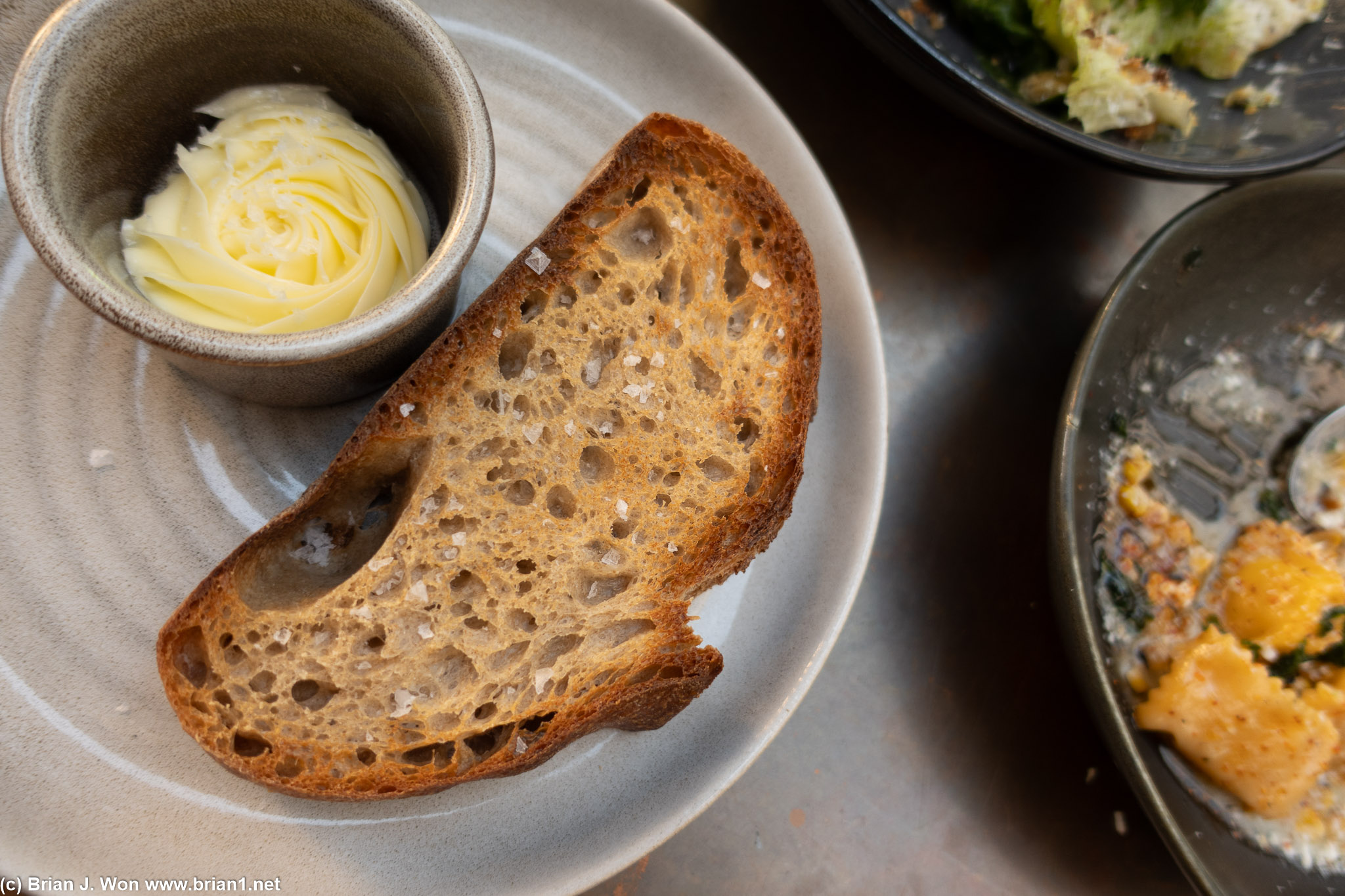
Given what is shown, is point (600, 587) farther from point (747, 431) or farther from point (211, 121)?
point (211, 121)

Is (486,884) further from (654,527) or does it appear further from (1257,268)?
(1257,268)

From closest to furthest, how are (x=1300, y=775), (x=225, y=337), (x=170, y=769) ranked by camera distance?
1. (x=225, y=337)
2. (x=170, y=769)
3. (x=1300, y=775)

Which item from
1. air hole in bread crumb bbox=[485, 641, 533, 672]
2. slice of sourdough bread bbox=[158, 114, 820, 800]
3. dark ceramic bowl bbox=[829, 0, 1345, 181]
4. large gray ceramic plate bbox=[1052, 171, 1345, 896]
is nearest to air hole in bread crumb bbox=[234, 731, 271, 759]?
slice of sourdough bread bbox=[158, 114, 820, 800]

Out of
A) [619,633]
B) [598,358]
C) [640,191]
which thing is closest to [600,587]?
[619,633]

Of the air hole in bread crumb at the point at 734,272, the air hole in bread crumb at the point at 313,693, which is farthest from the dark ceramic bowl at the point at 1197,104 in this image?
the air hole in bread crumb at the point at 313,693

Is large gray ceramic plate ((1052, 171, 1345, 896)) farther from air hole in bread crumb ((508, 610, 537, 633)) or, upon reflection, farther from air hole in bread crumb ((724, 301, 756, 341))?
air hole in bread crumb ((508, 610, 537, 633))

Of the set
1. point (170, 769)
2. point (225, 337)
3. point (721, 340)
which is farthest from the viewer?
point (721, 340)

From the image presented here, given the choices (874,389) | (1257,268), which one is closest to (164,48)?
(874,389)
